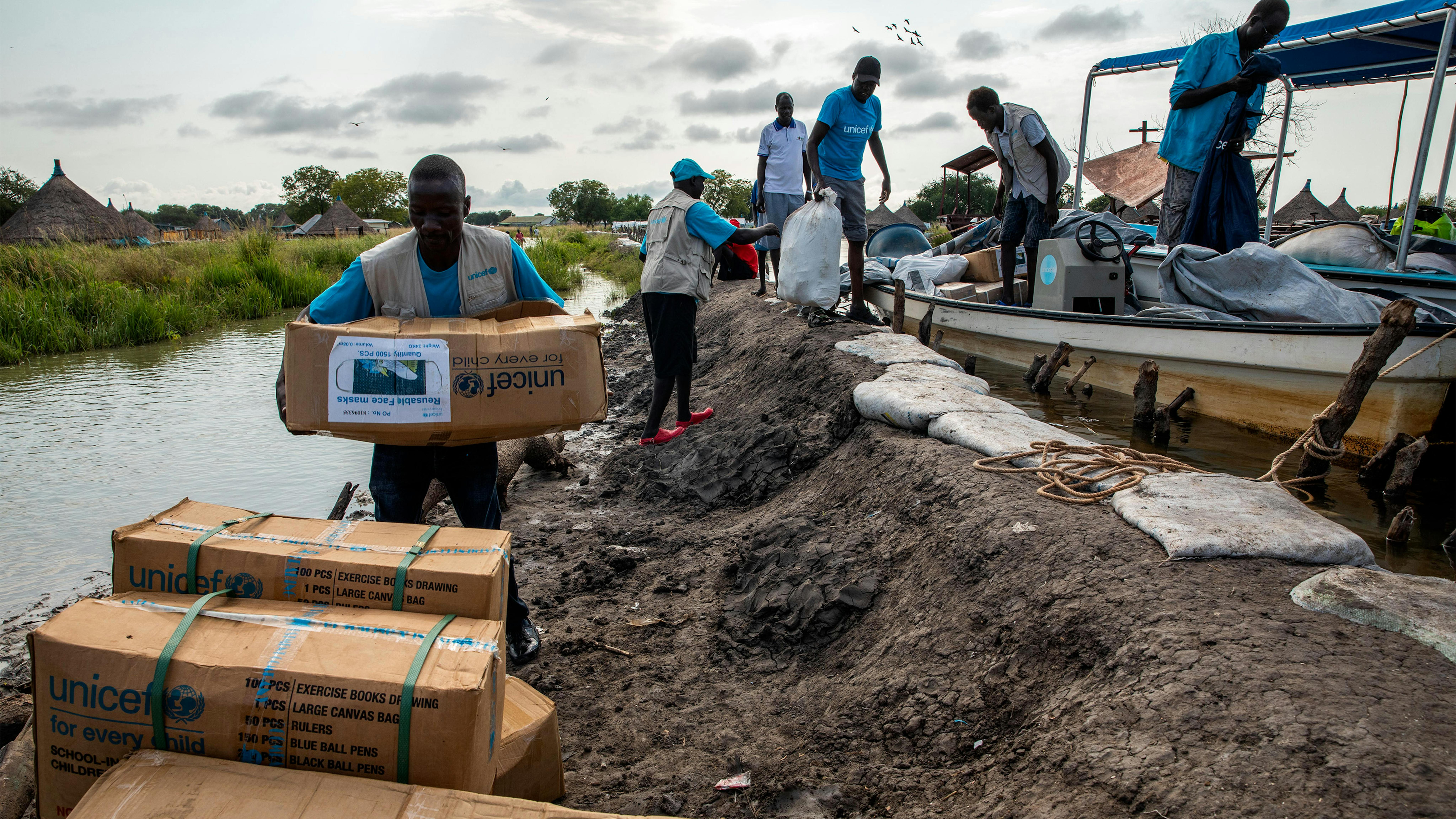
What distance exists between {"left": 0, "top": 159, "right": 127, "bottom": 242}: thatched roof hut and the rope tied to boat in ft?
81.0

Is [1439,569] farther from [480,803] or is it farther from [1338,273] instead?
[480,803]

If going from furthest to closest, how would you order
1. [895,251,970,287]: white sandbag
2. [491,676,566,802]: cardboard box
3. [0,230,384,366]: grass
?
[0,230,384,366]: grass, [895,251,970,287]: white sandbag, [491,676,566,802]: cardboard box

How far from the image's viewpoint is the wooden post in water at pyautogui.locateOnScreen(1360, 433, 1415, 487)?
4480mm

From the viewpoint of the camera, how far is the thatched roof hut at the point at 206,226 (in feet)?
69.7

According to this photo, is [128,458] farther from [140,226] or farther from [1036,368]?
[140,226]

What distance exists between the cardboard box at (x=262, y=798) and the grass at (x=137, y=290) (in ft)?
37.3

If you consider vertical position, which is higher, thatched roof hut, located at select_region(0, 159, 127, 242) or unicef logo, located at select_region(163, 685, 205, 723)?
thatched roof hut, located at select_region(0, 159, 127, 242)

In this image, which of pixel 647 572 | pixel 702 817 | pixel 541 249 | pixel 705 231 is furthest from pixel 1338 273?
pixel 541 249

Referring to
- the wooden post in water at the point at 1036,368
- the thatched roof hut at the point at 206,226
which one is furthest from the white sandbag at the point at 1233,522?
the thatched roof hut at the point at 206,226

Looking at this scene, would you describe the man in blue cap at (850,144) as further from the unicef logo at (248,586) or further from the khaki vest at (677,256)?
the unicef logo at (248,586)

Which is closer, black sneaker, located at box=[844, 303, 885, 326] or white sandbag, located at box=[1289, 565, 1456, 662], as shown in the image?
white sandbag, located at box=[1289, 565, 1456, 662]

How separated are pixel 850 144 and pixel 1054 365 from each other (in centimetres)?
260

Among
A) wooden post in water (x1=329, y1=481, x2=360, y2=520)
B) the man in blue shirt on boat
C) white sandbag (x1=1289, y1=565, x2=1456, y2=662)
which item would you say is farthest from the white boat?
wooden post in water (x1=329, y1=481, x2=360, y2=520)

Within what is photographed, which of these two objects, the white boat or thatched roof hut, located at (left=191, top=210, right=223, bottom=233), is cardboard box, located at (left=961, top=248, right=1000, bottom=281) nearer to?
the white boat
